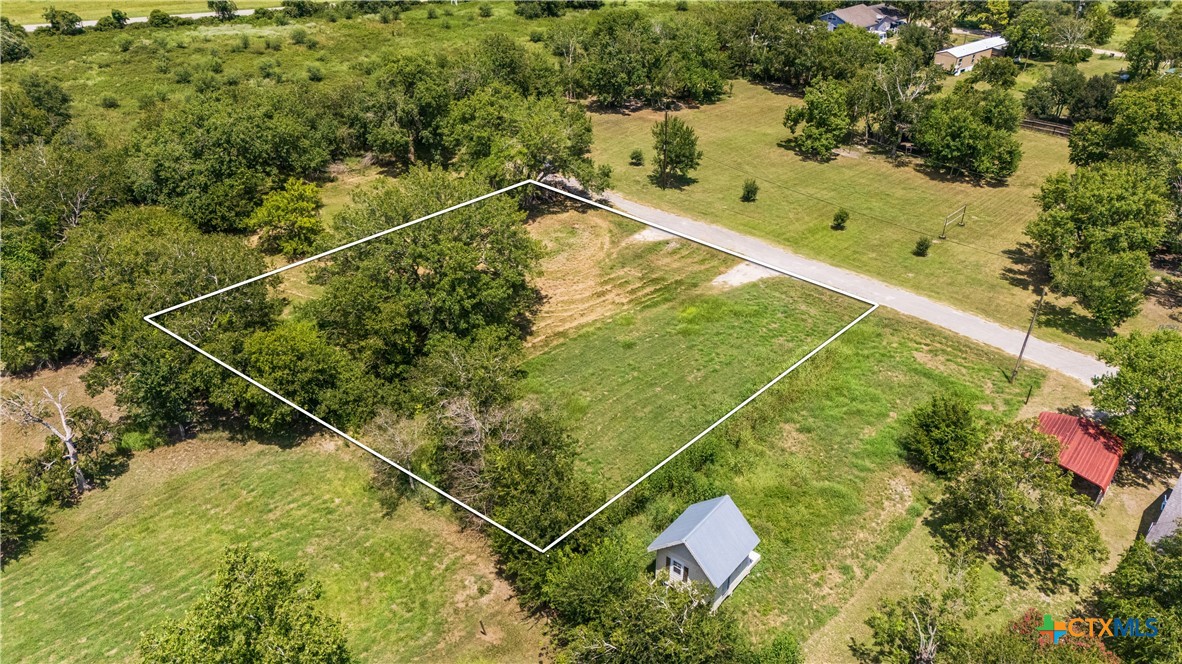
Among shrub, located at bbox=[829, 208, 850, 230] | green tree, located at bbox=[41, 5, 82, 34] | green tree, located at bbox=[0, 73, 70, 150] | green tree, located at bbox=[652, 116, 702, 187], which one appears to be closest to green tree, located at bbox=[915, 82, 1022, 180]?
shrub, located at bbox=[829, 208, 850, 230]

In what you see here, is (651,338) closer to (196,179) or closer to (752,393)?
(752,393)

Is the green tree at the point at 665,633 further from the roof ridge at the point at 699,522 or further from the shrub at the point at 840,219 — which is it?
the shrub at the point at 840,219

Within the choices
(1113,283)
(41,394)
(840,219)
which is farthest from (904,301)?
(41,394)

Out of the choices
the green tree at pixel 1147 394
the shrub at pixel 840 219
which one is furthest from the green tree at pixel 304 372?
the shrub at pixel 840 219

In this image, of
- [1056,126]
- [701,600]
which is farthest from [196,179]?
[1056,126]

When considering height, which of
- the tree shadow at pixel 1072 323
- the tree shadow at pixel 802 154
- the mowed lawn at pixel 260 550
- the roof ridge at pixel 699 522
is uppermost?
the tree shadow at pixel 802 154
